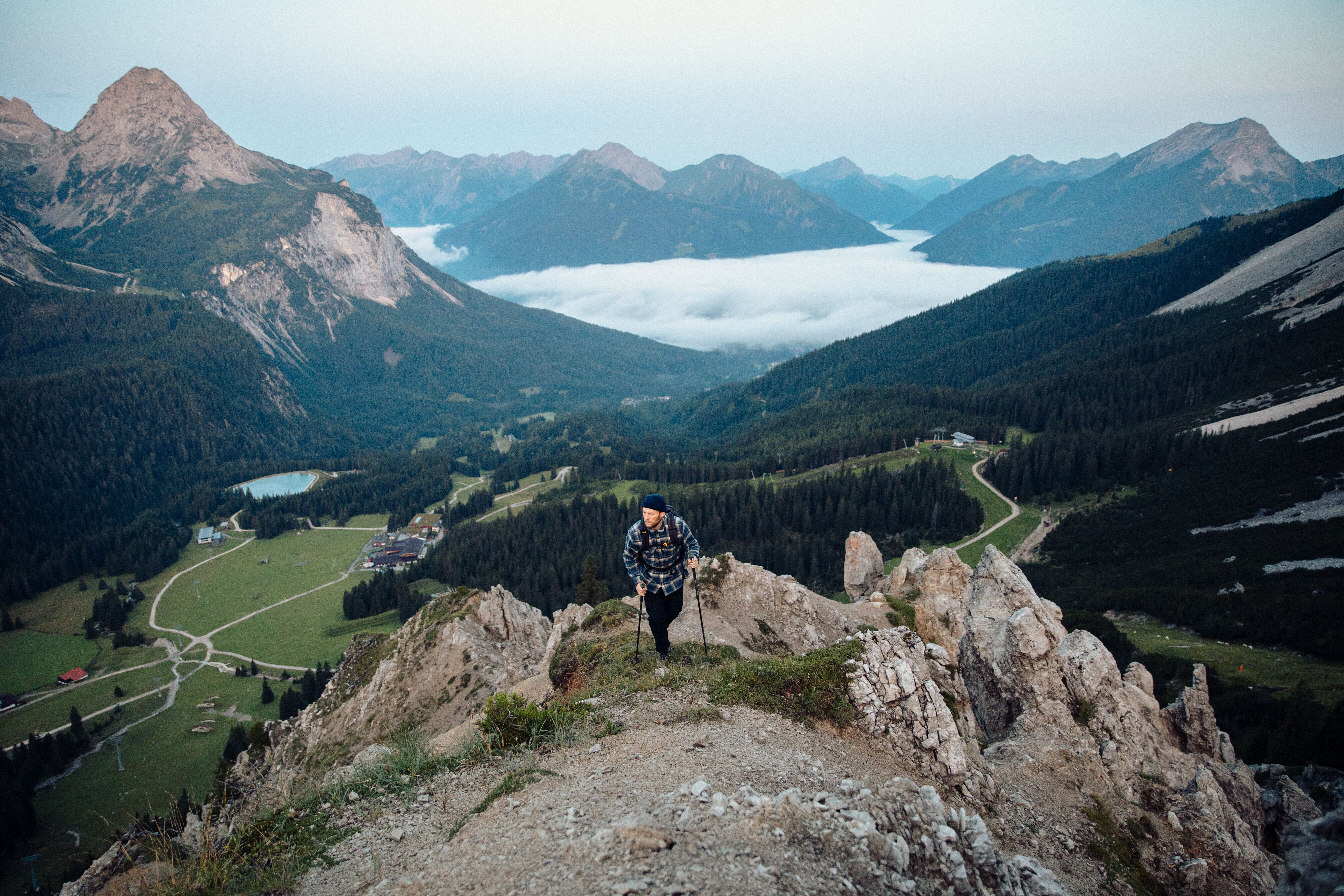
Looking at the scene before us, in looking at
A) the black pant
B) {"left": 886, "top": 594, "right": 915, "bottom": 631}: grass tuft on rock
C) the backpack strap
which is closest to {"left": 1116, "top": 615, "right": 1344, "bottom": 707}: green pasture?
{"left": 886, "top": 594, "right": 915, "bottom": 631}: grass tuft on rock

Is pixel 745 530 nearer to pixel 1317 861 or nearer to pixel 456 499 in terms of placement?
pixel 456 499

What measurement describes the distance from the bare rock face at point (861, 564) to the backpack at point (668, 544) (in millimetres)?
37390

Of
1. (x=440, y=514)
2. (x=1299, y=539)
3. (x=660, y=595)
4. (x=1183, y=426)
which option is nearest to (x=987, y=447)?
(x=1183, y=426)

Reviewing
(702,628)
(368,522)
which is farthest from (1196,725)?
(368,522)

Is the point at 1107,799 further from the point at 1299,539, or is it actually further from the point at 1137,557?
the point at 1137,557

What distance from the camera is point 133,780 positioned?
63.4 meters

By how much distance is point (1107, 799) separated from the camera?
1744 centimetres

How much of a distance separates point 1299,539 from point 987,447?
245 feet

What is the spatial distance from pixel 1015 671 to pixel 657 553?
1784 cm

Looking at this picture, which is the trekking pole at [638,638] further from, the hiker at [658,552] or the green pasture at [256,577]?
the green pasture at [256,577]

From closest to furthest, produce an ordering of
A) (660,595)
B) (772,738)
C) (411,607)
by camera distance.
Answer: (772,738) < (660,595) < (411,607)

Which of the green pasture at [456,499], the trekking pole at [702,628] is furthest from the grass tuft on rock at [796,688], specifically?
the green pasture at [456,499]

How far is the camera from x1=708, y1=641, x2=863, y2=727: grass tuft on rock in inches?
575

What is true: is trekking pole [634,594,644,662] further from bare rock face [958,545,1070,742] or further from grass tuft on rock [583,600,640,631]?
bare rock face [958,545,1070,742]
